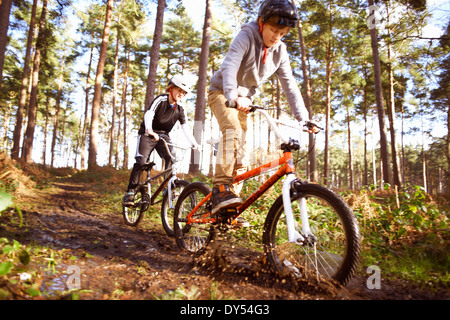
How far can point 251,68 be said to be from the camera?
9.64 feet

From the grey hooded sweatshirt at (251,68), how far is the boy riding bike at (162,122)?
145cm

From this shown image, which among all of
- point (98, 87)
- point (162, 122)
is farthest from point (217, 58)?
point (162, 122)

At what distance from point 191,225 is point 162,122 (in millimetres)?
2065

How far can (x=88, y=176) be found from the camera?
1266cm

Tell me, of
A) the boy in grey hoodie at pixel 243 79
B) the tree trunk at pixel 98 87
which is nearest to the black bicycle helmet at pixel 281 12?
the boy in grey hoodie at pixel 243 79

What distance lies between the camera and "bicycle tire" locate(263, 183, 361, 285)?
1.93m

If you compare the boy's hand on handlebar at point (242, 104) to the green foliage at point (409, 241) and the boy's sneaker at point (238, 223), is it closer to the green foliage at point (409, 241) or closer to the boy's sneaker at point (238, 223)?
the boy's sneaker at point (238, 223)

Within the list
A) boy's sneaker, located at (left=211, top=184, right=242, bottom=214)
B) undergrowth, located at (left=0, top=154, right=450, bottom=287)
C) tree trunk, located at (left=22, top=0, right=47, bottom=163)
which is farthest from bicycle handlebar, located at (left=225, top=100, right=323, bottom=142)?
tree trunk, located at (left=22, top=0, right=47, bottom=163)

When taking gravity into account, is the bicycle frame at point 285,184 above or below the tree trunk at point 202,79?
below

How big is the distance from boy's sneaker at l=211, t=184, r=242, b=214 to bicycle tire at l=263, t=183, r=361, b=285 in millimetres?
406

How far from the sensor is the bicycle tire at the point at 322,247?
1.93 meters

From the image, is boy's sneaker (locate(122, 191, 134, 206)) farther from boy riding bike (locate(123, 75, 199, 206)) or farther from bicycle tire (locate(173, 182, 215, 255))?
bicycle tire (locate(173, 182, 215, 255))
